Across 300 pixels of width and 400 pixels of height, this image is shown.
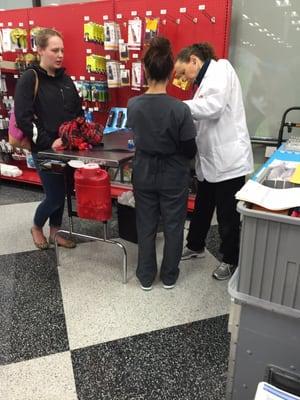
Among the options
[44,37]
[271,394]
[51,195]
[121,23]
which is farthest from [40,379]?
[121,23]

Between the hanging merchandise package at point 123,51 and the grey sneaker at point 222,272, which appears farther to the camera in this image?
the hanging merchandise package at point 123,51

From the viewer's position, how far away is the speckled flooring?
1629 mm

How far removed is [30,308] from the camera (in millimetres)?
2174

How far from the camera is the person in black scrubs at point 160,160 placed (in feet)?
6.14

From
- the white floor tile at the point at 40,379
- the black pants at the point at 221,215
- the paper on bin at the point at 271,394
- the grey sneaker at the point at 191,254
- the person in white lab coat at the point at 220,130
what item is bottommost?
the white floor tile at the point at 40,379

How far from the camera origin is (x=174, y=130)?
74.8 inches

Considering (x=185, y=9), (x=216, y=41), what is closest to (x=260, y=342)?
(x=216, y=41)

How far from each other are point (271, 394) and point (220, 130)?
60.0 inches

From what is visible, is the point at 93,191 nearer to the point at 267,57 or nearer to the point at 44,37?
the point at 44,37

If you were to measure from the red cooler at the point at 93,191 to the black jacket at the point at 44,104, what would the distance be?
424mm

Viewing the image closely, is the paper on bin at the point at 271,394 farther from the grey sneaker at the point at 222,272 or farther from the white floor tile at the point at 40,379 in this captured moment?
the grey sneaker at the point at 222,272

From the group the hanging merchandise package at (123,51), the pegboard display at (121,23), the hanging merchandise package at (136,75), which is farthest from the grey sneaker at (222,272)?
the hanging merchandise package at (123,51)

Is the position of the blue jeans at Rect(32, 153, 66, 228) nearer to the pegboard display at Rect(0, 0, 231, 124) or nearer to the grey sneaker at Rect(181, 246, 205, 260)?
the grey sneaker at Rect(181, 246, 205, 260)

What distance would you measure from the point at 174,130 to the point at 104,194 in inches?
25.3
